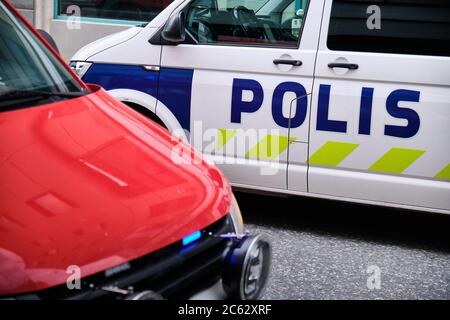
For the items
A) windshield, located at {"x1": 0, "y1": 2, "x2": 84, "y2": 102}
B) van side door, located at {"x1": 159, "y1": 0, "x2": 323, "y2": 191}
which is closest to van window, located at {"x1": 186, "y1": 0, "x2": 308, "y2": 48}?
van side door, located at {"x1": 159, "y1": 0, "x2": 323, "y2": 191}

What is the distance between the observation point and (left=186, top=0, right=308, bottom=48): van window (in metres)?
5.38

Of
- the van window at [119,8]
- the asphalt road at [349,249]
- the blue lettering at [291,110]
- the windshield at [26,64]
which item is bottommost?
the asphalt road at [349,249]

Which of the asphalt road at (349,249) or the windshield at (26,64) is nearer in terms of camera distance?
the windshield at (26,64)

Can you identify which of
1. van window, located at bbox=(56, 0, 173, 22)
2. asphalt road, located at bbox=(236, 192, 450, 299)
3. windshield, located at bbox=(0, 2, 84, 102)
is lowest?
asphalt road, located at bbox=(236, 192, 450, 299)

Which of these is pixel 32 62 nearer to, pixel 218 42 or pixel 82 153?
pixel 82 153

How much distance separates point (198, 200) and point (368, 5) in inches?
113

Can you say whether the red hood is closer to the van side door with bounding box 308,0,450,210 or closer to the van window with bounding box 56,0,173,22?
the van side door with bounding box 308,0,450,210

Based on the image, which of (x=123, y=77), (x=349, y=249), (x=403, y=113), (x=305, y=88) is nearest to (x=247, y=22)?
(x=305, y=88)

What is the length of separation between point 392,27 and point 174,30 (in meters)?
1.57

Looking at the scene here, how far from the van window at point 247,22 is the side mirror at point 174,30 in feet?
0.47

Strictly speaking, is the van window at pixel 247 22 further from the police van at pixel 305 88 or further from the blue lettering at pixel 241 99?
the blue lettering at pixel 241 99

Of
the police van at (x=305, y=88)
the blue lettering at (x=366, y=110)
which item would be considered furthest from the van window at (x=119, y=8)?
the blue lettering at (x=366, y=110)

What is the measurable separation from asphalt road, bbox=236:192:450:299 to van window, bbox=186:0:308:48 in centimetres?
140

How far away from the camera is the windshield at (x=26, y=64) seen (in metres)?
3.41
